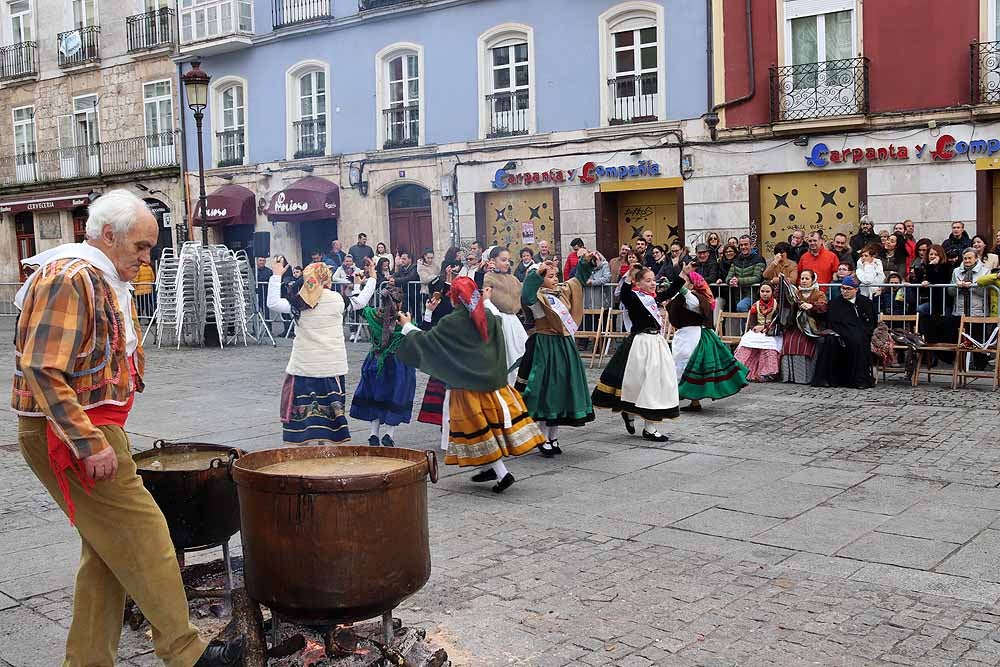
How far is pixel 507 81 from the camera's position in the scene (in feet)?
71.8

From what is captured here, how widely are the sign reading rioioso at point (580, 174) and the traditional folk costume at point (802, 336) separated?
720 cm

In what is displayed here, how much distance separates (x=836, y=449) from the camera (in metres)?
8.87

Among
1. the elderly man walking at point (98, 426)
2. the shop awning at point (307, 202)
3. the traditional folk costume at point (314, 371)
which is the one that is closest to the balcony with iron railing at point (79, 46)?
the shop awning at point (307, 202)

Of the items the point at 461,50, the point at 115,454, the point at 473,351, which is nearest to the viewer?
the point at 115,454

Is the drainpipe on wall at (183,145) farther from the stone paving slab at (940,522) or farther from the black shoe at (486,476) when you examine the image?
the stone paving slab at (940,522)

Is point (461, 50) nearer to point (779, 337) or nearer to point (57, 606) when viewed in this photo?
point (779, 337)

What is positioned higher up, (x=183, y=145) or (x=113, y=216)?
(x=183, y=145)

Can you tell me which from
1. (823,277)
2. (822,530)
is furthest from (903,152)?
(822,530)

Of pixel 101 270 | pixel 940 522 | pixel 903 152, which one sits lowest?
pixel 940 522

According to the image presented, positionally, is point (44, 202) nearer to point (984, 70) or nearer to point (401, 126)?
point (401, 126)

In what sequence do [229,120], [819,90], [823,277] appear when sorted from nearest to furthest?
[823,277] → [819,90] → [229,120]

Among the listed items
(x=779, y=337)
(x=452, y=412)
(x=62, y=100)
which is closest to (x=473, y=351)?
(x=452, y=412)

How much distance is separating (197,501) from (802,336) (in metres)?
9.83

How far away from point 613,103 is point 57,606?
16.8 metres
